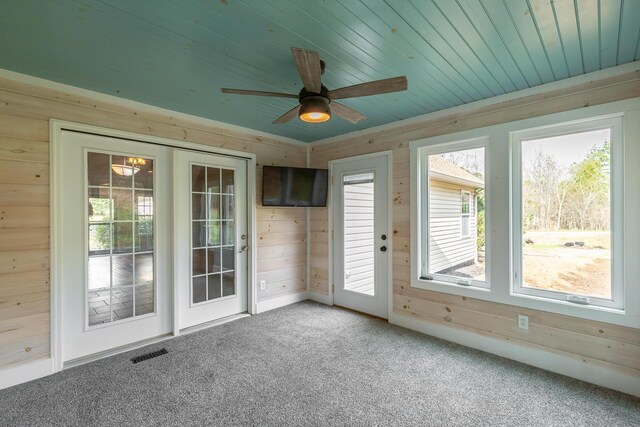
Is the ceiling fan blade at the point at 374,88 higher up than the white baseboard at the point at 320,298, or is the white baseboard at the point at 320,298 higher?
the ceiling fan blade at the point at 374,88

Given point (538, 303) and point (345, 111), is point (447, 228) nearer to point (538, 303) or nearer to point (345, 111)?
point (538, 303)

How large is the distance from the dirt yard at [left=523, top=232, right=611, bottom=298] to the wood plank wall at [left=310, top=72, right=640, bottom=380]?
0.90 feet

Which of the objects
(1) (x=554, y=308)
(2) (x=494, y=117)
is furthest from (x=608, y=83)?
(1) (x=554, y=308)

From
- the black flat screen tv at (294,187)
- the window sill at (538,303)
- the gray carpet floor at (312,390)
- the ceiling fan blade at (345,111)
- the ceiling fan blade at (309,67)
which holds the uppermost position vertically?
the ceiling fan blade at (309,67)

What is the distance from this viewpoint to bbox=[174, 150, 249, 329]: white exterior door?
337 cm

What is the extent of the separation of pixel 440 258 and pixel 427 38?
226cm

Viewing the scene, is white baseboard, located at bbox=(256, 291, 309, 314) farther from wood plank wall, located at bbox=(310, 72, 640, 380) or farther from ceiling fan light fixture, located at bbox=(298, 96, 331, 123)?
ceiling fan light fixture, located at bbox=(298, 96, 331, 123)

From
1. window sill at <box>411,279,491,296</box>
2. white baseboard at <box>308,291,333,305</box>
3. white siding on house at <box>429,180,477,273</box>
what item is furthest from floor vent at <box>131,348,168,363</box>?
white siding on house at <box>429,180,477,273</box>

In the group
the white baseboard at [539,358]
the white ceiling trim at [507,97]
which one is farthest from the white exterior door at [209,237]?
the white baseboard at [539,358]

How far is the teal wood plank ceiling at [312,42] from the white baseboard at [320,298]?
288cm

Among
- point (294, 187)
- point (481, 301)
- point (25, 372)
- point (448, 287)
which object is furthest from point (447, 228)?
point (25, 372)

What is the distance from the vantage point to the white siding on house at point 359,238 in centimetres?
393

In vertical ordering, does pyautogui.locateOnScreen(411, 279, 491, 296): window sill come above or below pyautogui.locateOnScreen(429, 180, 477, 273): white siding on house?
below

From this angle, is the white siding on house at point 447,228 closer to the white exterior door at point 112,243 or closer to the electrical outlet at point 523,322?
the electrical outlet at point 523,322
